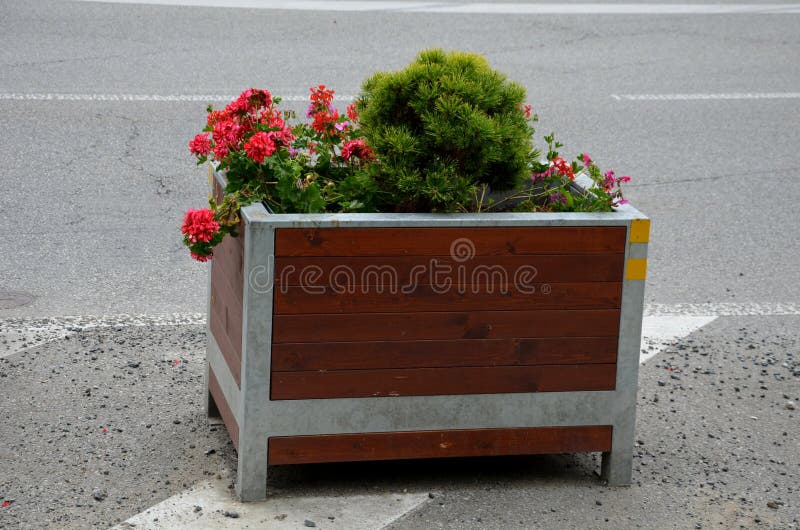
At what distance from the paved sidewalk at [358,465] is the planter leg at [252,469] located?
0.07 metres

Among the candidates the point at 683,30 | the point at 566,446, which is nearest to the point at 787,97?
the point at 683,30

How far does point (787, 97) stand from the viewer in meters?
11.7

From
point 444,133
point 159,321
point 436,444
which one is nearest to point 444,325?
point 436,444

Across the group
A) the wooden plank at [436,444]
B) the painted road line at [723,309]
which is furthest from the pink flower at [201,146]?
the painted road line at [723,309]

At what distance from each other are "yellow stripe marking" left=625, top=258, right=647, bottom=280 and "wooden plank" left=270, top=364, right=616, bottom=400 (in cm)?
36

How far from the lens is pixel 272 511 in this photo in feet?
14.6

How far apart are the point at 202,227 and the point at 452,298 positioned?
95 cm

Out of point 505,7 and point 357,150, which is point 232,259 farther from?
point 505,7

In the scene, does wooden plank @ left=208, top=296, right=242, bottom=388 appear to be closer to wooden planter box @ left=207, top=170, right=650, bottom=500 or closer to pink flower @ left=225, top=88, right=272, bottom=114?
wooden planter box @ left=207, top=170, right=650, bottom=500

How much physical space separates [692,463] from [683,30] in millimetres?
9984

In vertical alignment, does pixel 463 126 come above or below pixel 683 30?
below

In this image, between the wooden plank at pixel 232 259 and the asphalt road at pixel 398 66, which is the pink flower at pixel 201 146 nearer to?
the wooden plank at pixel 232 259

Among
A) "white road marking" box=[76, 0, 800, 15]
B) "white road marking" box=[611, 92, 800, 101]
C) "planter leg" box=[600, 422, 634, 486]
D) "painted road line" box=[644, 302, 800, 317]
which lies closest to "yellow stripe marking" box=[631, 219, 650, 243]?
"planter leg" box=[600, 422, 634, 486]

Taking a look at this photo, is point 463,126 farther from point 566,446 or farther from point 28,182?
point 28,182
